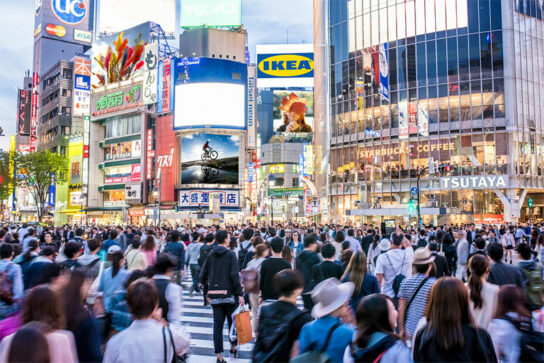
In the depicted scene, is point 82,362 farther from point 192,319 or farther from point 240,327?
point 192,319

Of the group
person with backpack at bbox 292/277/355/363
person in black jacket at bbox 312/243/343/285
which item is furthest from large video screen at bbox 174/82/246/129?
person with backpack at bbox 292/277/355/363

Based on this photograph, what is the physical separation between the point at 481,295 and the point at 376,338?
245 cm

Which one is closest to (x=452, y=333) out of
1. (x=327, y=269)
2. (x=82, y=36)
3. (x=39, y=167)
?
(x=327, y=269)

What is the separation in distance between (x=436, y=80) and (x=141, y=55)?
42.7m

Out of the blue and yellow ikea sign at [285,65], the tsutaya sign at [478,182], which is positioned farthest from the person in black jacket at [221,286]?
the blue and yellow ikea sign at [285,65]

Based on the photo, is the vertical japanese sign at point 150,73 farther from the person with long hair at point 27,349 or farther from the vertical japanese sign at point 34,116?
the person with long hair at point 27,349

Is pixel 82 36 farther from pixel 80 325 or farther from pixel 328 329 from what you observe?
pixel 328 329

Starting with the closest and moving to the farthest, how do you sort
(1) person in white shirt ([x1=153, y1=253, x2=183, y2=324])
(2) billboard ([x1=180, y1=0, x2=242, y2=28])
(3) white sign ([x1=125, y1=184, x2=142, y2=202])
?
1. (1) person in white shirt ([x1=153, y1=253, x2=183, y2=324])
2. (3) white sign ([x1=125, y1=184, x2=142, y2=202])
3. (2) billboard ([x1=180, y1=0, x2=242, y2=28])

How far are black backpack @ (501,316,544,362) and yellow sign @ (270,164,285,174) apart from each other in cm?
10523

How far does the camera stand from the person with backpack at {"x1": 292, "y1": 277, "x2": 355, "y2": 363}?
3.79 m

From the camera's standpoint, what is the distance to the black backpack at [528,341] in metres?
4.08

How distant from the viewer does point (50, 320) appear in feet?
11.4

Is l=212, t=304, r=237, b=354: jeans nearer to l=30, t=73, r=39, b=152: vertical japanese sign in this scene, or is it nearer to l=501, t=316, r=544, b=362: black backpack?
l=501, t=316, r=544, b=362: black backpack

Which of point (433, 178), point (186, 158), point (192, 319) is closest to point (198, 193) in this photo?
point (186, 158)
